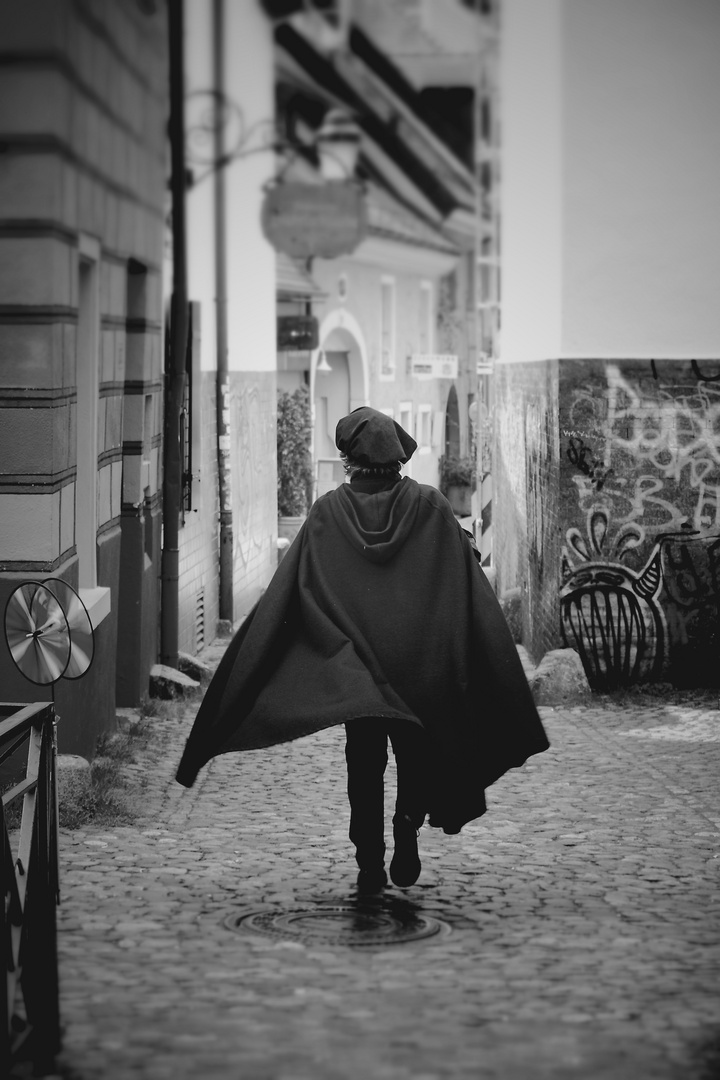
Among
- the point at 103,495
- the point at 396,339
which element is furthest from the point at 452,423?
the point at 103,495

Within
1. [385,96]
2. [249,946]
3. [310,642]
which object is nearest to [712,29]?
[310,642]

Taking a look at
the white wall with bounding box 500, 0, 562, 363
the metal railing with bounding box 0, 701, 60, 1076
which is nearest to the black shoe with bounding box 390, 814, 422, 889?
the metal railing with bounding box 0, 701, 60, 1076

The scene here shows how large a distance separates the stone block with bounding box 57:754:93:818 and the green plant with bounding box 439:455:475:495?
1077 inches

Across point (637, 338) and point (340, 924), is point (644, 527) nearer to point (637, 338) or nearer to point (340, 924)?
point (637, 338)

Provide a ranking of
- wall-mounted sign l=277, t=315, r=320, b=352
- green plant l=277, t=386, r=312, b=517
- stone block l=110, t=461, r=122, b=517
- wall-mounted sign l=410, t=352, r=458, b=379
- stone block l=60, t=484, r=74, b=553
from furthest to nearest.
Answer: wall-mounted sign l=410, t=352, r=458, b=379
wall-mounted sign l=277, t=315, r=320, b=352
green plant l=277, t=386, r=312, b=517
stone block l=110, t=461, r=122, b=517
stone block l=60, t=484, r=74, b=553

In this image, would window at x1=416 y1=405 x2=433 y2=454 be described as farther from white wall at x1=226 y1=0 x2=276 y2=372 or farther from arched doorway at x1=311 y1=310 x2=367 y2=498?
white wall at x1=226 y1=0 x2=276 y2=372

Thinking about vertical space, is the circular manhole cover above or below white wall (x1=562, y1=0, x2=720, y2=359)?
below

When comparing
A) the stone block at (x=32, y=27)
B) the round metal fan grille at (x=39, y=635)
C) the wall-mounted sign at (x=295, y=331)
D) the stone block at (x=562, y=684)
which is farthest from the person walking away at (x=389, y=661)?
the wall-mounted sign at (x=295, y=331)

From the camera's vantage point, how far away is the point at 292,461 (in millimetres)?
24000

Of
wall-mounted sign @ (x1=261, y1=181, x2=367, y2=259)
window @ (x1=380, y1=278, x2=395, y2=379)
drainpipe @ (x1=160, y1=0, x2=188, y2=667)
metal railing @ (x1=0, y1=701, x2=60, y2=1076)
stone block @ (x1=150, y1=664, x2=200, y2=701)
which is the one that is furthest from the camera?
window @ (x1=380, y1=278, x2=395, y2=379)

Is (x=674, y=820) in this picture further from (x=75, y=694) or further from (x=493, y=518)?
(x=493, y=518)

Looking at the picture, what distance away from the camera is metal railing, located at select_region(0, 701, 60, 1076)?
3902 mm

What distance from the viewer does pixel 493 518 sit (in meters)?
16.7

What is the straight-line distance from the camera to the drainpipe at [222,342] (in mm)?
15430
